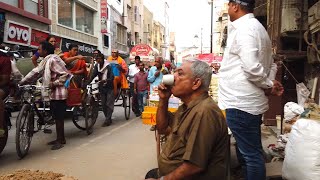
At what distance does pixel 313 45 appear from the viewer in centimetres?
539

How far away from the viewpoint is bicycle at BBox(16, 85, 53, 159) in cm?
560

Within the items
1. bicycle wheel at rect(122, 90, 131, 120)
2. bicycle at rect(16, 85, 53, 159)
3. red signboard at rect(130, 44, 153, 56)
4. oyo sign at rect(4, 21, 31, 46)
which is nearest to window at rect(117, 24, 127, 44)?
red signboard at rect(130, 44, 153, 56)

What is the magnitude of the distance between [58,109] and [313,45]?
414cm

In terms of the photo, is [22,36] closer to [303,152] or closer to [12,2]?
[12,2]

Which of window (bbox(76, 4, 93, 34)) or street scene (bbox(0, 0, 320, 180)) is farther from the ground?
window (bbox(76, 4, 93, 34))

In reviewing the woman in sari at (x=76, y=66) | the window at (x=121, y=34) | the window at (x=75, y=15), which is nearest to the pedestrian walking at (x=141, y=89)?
the woman in sari at (x=76, y=66)

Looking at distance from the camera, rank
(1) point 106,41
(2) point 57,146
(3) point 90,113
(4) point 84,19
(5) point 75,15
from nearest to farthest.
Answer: (2) point 57,146, (3) point 90,113, (5) point 75,15, (4) point 84,19, (1) point 106,41

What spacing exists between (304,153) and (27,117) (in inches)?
163

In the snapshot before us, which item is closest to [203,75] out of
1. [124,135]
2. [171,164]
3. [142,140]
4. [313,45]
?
[171,164]

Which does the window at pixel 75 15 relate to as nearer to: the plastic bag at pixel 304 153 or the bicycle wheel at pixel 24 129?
the bicycle wheel at pixel 24 129

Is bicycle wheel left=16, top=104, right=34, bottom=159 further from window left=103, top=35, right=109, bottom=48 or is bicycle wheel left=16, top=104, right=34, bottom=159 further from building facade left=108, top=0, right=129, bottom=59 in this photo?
building facade left=108, top=0, right=129, bottom=59

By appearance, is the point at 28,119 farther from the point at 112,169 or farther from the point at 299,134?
the point at 299,134

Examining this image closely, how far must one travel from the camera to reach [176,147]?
2.46m

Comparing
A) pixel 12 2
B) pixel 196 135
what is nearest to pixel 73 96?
pixel 196 135
